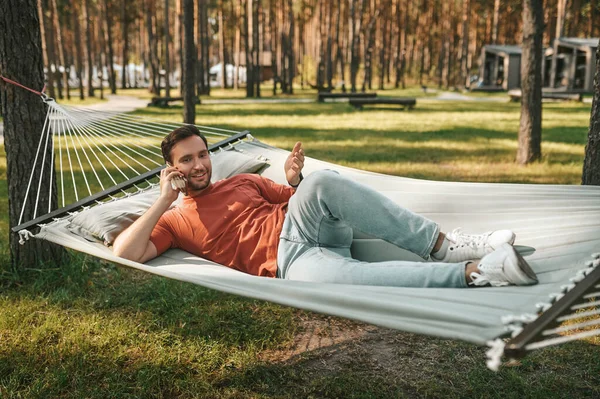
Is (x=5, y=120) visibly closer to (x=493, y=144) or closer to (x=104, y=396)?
(x=104, y=396)

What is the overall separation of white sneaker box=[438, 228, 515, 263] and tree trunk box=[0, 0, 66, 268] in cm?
192

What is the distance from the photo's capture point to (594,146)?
2648 millimetres

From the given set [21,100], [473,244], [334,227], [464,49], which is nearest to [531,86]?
[473,244]

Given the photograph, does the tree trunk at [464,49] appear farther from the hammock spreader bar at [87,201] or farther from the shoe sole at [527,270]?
the shoe sole at [527,270]

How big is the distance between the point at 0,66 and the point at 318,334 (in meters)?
1.91

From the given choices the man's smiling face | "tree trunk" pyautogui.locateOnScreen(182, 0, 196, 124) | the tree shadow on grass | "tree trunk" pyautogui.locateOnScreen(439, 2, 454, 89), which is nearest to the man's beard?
the man's smiling face

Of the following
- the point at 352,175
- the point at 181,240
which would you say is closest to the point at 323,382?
the point at 181,240

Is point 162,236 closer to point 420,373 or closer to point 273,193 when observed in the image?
point 273,193

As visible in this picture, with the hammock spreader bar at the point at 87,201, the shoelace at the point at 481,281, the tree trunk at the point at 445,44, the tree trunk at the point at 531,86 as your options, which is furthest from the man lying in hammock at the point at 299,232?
the tree trunk at the point at 445,44

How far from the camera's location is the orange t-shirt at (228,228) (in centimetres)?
211

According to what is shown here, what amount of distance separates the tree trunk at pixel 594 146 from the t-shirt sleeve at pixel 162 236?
6.45 feet

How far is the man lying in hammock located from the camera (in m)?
1.75

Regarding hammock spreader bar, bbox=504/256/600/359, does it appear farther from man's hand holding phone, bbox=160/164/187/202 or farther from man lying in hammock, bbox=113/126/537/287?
man's hand holding phone, bbox=160/164/187/202

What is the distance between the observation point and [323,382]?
2053 millimetres
